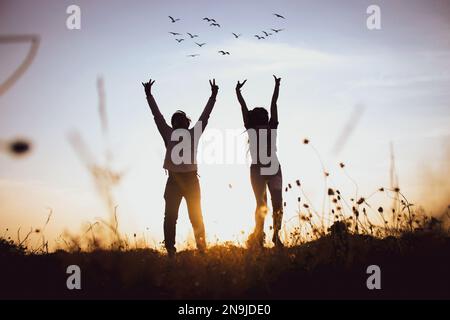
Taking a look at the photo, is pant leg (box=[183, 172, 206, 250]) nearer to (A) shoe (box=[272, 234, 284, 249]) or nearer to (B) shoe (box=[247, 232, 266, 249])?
(B) shoe (box=[247, 232, 266, 249])

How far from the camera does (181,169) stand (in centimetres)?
845

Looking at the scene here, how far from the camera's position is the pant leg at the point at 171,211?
8438 millimetres

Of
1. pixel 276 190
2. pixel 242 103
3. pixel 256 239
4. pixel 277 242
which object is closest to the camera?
pixel 256 239

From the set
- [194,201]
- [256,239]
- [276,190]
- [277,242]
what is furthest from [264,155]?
[256,239]

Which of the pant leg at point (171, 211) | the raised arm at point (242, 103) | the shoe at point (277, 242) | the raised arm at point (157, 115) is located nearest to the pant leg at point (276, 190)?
the shoe at point (277, 242)

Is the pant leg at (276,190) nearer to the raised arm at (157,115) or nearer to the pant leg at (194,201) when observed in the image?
the pant leg at (194,201)

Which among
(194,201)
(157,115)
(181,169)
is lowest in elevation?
(194,201)

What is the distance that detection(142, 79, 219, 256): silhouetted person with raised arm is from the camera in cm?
845

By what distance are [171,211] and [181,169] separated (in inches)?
28.2

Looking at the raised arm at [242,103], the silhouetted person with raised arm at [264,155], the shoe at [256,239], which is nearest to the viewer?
the shoe at [256,239]

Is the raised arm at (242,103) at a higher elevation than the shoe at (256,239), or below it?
higher

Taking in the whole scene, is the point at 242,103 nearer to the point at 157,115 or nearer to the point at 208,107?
the point at 208,107
